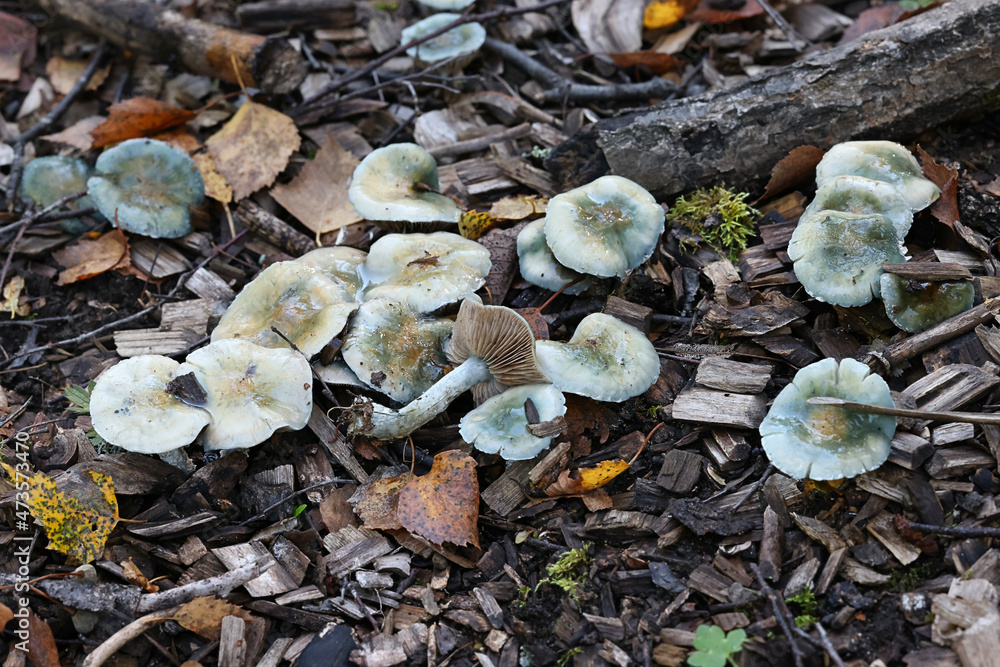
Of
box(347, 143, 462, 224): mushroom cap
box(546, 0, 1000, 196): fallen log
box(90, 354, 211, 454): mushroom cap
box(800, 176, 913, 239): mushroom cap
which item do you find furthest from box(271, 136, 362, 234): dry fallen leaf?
box(800, 176, 913, 239): mushroom cap

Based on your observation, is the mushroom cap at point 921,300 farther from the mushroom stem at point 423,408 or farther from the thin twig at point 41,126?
the thin twig at point 41,126

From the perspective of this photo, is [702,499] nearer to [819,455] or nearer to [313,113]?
[819,455]

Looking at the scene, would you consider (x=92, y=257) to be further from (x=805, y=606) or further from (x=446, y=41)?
(x=805, y=606)

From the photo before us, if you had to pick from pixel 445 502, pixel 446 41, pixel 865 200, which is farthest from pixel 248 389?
pixel 446 41

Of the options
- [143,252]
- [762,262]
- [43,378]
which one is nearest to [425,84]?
[143,252]

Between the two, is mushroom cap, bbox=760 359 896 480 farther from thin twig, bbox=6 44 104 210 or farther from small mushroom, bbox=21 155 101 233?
thin twig, bbox=6 44 104 210
